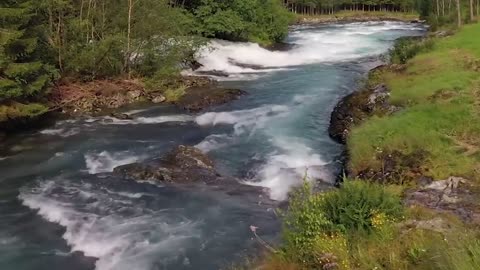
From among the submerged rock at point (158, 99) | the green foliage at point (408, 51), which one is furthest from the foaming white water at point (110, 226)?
the green foliage at point (408, 51)

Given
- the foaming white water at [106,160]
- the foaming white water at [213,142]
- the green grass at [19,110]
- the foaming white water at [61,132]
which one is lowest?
the foaming white water at [106,160]

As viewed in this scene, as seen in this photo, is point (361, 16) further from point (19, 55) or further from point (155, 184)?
point (155, 184)

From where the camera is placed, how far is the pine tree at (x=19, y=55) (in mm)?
21172

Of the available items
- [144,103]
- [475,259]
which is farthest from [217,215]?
[144,103]

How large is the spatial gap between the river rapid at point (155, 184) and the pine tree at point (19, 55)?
1.95 m

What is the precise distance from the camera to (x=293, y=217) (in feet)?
30.5

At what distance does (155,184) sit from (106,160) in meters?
3.41

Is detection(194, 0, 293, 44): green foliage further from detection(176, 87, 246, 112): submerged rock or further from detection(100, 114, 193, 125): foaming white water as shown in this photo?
detection(100, 114, 193, 125): foaming white water

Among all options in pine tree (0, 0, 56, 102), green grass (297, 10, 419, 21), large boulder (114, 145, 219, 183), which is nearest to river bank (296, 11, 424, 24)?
green grass (297, 10, 419, 21)

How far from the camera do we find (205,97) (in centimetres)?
2800

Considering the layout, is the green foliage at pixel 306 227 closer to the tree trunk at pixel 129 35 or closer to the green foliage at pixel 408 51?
the green foliage at pixel 408 51

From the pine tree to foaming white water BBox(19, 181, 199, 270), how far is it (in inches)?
277

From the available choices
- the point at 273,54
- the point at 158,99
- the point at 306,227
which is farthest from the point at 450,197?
the point at 273,54

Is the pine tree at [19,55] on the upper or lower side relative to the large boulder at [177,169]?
upper
